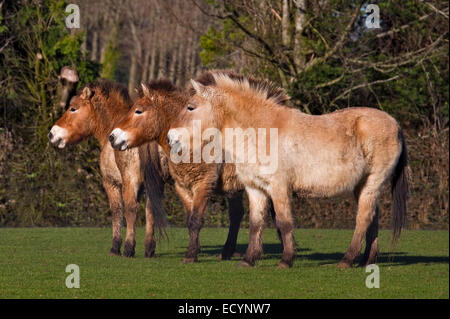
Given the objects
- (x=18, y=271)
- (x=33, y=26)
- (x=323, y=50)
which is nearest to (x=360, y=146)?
(x=18, y=271)

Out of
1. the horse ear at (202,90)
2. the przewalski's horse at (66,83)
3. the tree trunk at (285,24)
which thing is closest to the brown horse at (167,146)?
the horse ear at (202,90)

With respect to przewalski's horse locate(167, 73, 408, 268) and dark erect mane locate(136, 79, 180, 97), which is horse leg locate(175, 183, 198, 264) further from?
dark erect mane locate(136, 79, 180, 97)

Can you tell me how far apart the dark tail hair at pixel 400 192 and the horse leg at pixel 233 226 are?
2677 mm

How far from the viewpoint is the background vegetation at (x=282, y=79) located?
71.4ft

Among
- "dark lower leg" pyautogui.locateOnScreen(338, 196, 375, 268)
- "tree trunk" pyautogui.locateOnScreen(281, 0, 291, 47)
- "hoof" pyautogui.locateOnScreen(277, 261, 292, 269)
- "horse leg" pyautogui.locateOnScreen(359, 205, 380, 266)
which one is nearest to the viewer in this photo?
"hoof" pyautogui.locateOnScreen(277, 261, 292, 269)

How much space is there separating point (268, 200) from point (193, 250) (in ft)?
5.67

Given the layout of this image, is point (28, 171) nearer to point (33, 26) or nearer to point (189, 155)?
point (33, 26)

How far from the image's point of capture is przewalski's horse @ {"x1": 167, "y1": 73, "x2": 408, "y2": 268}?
1182 cm

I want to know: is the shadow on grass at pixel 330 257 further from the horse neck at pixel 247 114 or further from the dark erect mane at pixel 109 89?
the dark erect mane at pixel 109 89

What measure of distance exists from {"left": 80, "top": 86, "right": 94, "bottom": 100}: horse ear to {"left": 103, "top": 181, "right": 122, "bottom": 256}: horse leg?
1525mm

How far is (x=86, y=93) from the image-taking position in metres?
14.3

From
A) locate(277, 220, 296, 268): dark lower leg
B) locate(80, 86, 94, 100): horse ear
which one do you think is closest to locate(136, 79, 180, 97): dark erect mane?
locate(80, 86, 94, 100): horse ear

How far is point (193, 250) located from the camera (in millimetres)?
13203

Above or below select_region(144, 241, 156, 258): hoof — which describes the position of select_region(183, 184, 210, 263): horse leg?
above
